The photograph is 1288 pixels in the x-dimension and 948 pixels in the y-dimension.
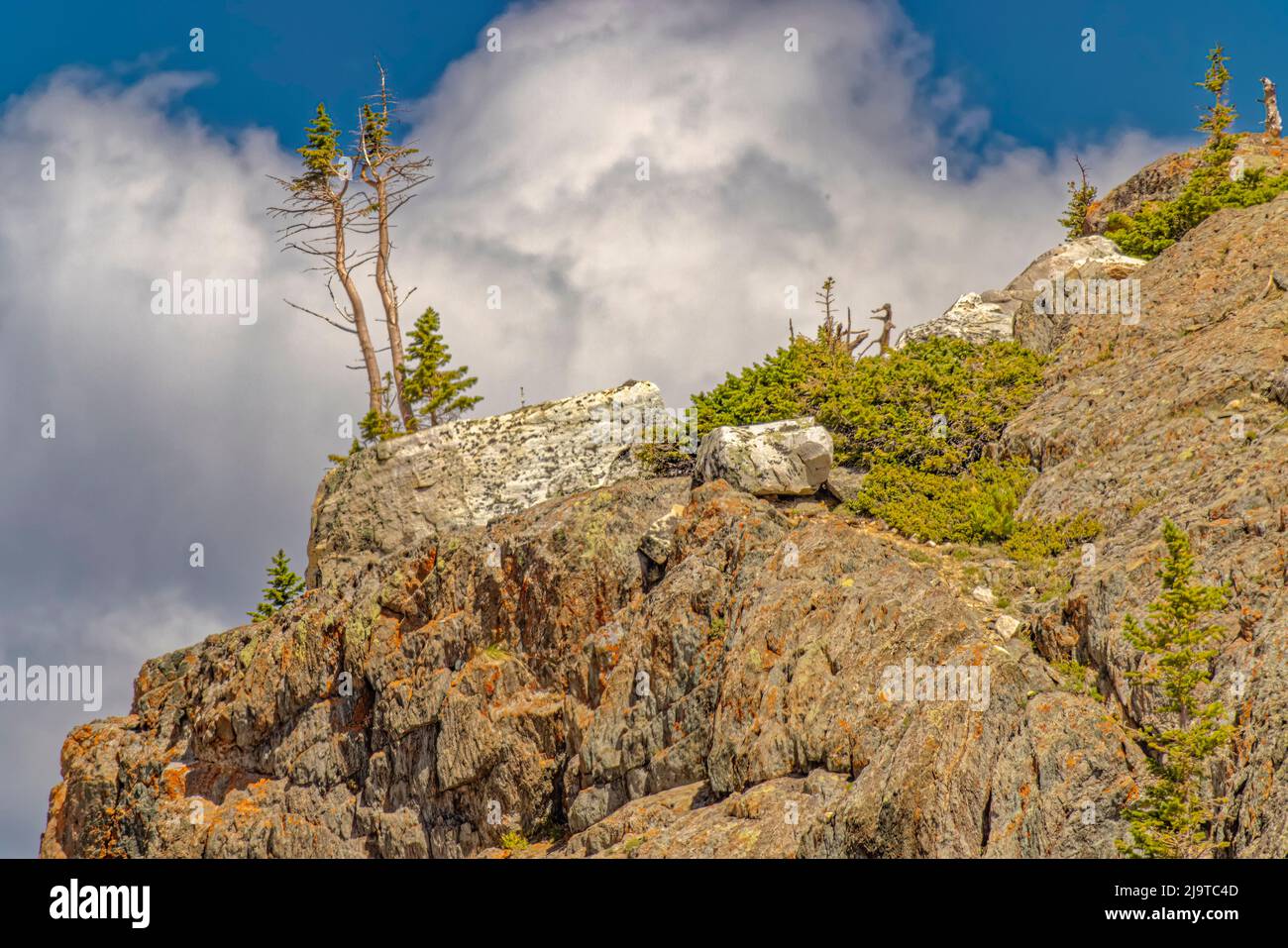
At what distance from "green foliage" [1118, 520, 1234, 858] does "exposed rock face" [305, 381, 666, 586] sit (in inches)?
693

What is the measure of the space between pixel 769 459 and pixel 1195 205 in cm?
1704

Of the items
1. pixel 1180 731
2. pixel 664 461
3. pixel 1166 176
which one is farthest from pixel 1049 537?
pixel 1166 176

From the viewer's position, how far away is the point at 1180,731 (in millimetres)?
17609

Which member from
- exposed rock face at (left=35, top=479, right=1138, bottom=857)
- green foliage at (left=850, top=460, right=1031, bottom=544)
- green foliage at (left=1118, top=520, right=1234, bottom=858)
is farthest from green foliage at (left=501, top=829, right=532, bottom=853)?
green foliage at (left=1118, top=520, right=1234, bottom=858)

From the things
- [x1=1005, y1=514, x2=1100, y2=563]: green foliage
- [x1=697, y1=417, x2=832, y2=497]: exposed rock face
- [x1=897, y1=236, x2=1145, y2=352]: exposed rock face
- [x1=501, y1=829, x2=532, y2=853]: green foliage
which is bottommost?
[x1=501, y1=829, x2=532, y2=853]: green foliage

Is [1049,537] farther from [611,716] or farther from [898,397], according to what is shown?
[611,716]

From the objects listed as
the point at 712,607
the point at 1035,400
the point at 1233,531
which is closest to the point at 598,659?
the point at 712,607

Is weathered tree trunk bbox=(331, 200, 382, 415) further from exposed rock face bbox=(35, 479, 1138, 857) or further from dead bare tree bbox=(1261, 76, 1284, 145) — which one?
dead bare tree bbox=(1261, 76, 1284, 145)

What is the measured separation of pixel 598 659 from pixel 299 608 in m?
11.2

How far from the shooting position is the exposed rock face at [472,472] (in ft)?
115

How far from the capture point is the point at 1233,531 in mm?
22797

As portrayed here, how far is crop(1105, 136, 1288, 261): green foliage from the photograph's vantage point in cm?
3947
